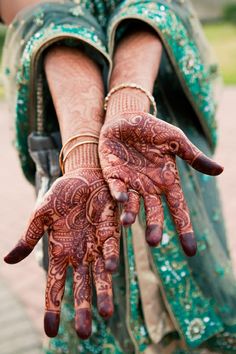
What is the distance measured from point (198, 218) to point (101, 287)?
1.91 feet

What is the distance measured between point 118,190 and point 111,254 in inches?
4.0

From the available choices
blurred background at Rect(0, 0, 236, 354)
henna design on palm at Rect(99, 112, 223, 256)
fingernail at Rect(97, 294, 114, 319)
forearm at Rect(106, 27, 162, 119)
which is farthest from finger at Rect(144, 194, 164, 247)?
blurred background at Rect(0, 0, 236, 354)

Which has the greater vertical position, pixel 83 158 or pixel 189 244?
pixel 83 158

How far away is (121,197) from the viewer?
1.15m

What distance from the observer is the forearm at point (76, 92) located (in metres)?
1.38

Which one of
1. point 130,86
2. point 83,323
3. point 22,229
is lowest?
point 83,323

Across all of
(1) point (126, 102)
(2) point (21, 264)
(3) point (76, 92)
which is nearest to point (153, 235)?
(1) point (126, 102)

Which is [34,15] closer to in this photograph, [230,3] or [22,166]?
[22,166]

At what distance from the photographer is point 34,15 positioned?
157 cm

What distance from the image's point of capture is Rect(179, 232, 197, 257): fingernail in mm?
1176

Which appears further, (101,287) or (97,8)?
(97,8)

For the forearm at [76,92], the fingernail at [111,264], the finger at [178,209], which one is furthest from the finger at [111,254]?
the forearm at [76,92]

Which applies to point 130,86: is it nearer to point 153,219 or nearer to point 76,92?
point 76,92

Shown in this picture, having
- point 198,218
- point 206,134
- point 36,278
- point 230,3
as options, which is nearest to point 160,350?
point 198,218
